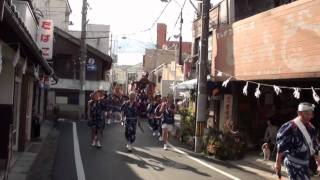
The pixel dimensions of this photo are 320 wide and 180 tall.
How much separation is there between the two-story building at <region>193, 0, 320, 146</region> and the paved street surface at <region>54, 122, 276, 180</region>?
9.70 feet

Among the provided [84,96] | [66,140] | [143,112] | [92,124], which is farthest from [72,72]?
[92,124]

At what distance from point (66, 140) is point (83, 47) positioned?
801 inches

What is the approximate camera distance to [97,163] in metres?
16.0

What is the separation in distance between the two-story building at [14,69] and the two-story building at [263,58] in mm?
7007

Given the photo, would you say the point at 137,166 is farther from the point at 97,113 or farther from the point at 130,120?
the point at 97,113

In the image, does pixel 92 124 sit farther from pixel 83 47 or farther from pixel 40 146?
pixel 83 47

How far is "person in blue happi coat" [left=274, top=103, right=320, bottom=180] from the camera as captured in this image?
30.2 ft

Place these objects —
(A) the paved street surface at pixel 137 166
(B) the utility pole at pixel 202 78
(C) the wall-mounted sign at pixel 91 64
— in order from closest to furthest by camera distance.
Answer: (A) the paved street surface at pixel 137 166, (B) the utility pole at pixel 202 78, (C) the wall-mounted sign at pixel 91 64


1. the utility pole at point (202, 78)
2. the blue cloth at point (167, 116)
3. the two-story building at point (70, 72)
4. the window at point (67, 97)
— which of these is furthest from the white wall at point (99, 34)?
the utility pole at point (202, 78)

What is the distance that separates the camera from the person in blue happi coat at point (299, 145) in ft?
30.2

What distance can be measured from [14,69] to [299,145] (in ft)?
27.8

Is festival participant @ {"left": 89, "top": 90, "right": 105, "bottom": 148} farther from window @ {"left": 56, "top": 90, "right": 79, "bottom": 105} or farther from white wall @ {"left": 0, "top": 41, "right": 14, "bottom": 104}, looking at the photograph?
window @ {"left": 56, "top": 90, "right": 79, "bottom": 105}

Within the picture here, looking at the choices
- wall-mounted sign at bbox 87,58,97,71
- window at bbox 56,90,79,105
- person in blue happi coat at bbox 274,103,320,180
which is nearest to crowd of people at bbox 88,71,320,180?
person in blue happi coat at bbox 274,103,320,180

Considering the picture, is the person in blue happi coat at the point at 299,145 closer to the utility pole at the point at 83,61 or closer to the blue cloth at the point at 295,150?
the blue cloth at the point at 295,150
